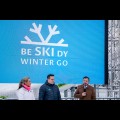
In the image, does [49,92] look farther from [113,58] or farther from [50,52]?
[113,58]

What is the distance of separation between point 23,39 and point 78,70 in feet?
4.47

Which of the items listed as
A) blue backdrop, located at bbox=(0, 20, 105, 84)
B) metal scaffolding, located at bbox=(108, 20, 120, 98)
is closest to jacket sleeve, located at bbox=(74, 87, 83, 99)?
blue backdrop, located at bbox=(0, 20, 105, 84)

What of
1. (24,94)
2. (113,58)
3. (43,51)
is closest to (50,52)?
(43,51)

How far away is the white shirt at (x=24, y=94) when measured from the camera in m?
7.33

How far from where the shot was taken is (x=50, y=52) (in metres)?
7.64

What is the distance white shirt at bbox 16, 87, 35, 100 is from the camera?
7.33 metres

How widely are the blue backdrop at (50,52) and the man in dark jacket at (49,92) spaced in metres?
0.19

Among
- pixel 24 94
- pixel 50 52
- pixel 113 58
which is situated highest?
pixel 50 52

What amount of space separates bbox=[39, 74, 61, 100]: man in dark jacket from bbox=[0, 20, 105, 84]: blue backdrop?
0.19m

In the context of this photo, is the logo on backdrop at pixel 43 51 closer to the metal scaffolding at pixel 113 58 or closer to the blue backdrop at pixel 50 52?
the blue backdrop at pixel 50 52

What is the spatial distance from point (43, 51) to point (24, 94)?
1.02 metres

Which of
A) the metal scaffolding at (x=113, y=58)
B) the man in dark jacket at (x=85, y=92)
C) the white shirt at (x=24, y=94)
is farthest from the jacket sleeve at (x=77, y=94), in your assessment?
the white shirt at (x=24, y=94)

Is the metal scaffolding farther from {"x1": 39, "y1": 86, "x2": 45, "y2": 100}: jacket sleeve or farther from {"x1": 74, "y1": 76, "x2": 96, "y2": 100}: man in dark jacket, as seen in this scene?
{"x1": 39, "y1": 86, "x2": 45, "y2": 100}: jacket sleeve
